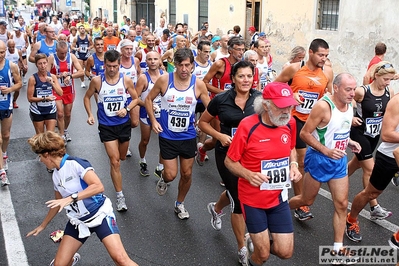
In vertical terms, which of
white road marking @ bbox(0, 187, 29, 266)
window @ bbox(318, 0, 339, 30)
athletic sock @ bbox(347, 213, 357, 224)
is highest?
window @ bbox(318, 0, 339, 30)

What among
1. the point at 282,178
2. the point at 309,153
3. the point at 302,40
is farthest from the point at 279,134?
the point at 302,40

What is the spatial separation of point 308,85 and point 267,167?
91.3 inches

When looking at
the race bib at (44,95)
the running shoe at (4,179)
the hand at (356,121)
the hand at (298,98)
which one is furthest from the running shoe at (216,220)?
the race bib at (44,95)

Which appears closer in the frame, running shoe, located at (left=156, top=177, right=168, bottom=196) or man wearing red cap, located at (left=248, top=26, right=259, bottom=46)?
running shoe, located at (left=156, top=177, right=168, bottom=196)

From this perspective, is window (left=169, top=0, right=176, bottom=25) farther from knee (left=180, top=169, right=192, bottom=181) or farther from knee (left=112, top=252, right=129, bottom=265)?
knee (left=112, top=252, right=129, bottom=265)

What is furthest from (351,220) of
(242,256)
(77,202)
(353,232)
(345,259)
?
(77,202)

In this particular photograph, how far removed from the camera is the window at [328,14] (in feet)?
45.5

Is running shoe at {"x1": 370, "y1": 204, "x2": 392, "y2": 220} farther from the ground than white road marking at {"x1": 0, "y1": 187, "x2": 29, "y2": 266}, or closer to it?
farther from the ground

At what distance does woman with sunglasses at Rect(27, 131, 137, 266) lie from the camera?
12.4 ft

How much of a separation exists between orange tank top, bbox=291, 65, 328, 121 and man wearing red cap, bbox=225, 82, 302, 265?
1934mm

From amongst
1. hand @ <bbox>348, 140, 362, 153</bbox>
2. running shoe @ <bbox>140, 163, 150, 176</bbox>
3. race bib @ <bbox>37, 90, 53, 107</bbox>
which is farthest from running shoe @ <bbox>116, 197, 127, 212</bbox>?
hand @ <bbox>348, 140, 362, 153</bbox>

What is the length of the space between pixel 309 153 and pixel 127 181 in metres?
3.16

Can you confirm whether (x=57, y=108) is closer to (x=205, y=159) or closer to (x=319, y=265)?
(x=205, y=159)

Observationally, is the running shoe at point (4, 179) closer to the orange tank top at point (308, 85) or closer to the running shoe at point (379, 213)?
the orange tank top at point (308, 85)
